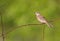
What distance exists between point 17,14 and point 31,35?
2.09ft

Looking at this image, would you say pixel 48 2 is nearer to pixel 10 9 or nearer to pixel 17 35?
pixel 10 9

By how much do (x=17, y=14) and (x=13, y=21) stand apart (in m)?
0.30

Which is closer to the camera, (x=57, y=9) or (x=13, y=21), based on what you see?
(x=57, y=9)

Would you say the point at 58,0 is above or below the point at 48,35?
above

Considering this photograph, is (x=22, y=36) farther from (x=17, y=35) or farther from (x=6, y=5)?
(x=6, y=5)

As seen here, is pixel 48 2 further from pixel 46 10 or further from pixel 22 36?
pixel 22 36

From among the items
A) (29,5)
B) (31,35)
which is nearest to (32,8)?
(29,5)

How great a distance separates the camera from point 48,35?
14.9 feet

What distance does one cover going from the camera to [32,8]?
4.18 metres

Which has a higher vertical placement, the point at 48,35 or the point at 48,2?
the point at 48,2

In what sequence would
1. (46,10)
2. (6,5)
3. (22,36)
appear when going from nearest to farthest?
(46,10)
(6,5)
(22,36)

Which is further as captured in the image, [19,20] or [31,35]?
[31,35]

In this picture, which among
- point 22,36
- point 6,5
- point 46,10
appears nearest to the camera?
point 46,10

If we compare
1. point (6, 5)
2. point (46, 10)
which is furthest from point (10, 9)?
point (46, 10)
